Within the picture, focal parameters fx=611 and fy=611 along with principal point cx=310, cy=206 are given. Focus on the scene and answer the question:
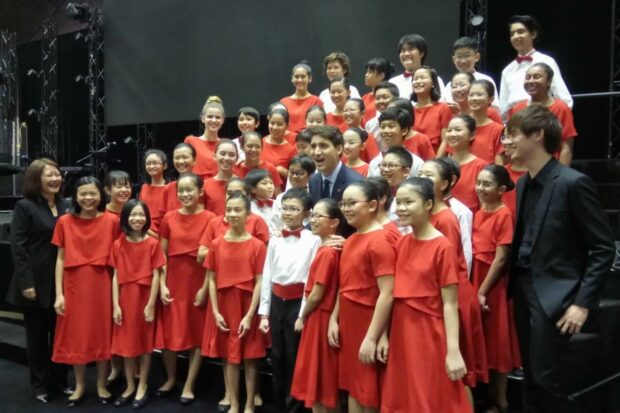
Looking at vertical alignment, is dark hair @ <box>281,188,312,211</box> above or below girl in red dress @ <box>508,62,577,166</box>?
below

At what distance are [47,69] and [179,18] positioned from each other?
2.84m

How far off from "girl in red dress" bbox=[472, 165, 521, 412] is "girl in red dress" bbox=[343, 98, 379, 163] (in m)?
1.06

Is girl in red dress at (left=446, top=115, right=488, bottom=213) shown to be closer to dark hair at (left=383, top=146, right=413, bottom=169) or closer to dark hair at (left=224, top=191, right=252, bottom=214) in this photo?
dark hair at (left=383, top=146, right=413, bottom=169)

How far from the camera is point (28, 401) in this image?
12.0 feet

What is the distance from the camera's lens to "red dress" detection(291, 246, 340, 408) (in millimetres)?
2650

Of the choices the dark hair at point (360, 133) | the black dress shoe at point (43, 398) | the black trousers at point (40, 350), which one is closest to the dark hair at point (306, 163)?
the dark hair at point (360, 133)

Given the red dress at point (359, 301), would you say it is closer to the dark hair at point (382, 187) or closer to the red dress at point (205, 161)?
the dark hair at point (382, 187)

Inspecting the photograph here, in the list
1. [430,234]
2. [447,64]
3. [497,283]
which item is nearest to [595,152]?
[447,64]

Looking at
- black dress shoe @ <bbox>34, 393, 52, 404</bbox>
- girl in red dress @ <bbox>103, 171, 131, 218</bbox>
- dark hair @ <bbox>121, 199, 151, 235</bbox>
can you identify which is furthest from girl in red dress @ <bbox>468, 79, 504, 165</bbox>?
black dress shoe @ <bbox>34, 393, 52, 404</bbox>

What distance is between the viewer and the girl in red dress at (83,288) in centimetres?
351

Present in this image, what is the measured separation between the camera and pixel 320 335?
8.80 ft

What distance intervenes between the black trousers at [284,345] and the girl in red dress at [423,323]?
680 millimetres

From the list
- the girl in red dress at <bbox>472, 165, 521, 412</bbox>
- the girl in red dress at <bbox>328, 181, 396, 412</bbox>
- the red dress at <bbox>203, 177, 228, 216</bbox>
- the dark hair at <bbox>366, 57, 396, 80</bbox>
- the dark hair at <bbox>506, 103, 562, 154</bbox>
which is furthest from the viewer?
the dark hair at <bbox>366, 57, 396, 80</bbox>

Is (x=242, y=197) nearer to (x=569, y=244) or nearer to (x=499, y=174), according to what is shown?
(x=499, y=174)
